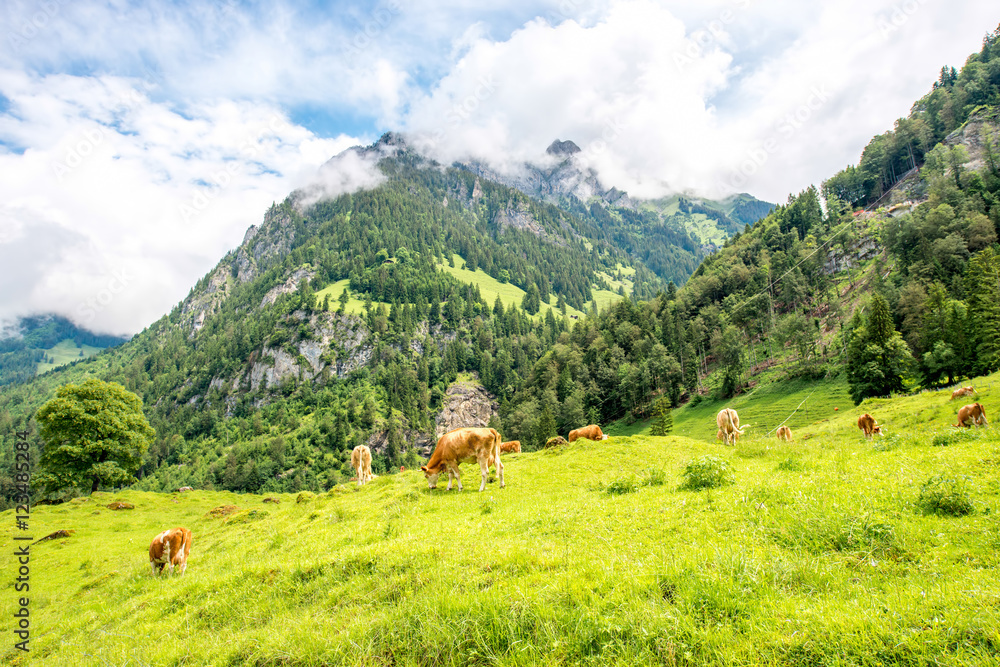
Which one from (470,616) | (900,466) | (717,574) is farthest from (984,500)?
(470,616)

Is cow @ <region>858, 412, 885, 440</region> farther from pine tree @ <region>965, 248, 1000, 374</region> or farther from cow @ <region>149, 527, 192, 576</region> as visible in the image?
pine tree @ <region>965, 248, 1000, 374</region>

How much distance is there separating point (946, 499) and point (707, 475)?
4878 mm

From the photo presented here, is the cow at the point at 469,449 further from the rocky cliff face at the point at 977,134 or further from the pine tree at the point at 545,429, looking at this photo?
the rocky cliff face at the point at 977,134

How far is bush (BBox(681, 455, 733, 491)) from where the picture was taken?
10.7 metres

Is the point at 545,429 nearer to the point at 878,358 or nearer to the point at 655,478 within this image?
the point at 878,358

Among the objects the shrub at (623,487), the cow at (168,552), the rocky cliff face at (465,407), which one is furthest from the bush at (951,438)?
the rocky cliff face at (465,407)

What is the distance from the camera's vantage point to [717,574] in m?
5.41

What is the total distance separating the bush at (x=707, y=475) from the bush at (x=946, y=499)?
4.13m

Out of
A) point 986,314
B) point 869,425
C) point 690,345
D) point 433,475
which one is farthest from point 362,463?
point 690,345

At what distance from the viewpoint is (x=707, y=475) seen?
1090 cm

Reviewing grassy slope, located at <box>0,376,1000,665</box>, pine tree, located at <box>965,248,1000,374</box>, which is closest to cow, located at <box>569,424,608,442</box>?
grassy slope, located at <box>0,376,1000,665</box>

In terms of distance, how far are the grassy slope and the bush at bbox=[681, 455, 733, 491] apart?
0.55 meters

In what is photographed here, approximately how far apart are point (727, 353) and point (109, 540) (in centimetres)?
10825

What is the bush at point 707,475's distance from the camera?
10703 mm
